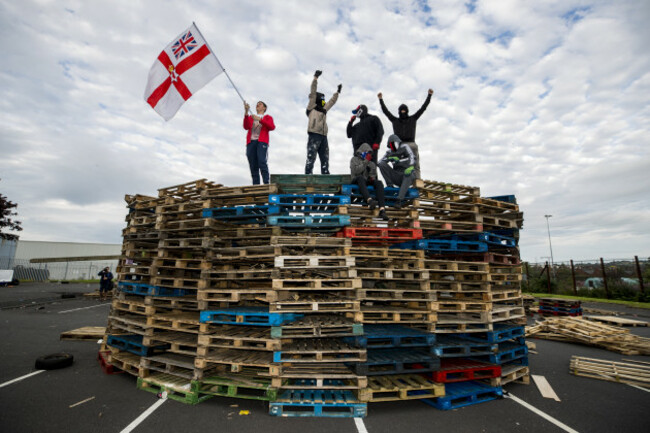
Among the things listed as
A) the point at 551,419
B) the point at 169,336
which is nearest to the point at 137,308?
the point at 169,336

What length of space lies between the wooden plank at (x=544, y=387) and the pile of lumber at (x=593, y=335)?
449 centimetres

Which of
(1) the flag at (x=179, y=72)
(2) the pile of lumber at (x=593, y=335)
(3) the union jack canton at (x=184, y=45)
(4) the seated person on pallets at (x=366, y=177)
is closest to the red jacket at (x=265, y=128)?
(1) the flag at (x=179, y=72)

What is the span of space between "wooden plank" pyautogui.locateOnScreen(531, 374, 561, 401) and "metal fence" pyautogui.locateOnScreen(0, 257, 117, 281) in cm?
5000

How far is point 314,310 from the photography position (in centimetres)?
530

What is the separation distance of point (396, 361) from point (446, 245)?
2993mm

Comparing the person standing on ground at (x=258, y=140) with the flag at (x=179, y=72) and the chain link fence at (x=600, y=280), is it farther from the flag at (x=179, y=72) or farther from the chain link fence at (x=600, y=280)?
the chain link fence at (x=600, y=280)

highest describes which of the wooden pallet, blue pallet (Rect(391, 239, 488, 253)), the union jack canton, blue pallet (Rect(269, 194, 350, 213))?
the union jack canton

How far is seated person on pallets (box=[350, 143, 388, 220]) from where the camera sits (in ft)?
20.4

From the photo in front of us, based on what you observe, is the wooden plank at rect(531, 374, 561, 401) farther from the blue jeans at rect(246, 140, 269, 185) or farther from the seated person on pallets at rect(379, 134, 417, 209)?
the blue jeans at rect(246, 140, 269, 185)

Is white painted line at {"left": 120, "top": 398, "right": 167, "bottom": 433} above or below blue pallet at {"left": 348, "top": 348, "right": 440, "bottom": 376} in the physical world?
below

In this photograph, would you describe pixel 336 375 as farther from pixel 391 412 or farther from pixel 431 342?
pixel 431 342

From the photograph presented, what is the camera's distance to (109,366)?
21.5 ft

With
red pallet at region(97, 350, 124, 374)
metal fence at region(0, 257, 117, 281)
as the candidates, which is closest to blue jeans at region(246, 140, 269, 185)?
red pallet at region(97, 350, 124, 374)

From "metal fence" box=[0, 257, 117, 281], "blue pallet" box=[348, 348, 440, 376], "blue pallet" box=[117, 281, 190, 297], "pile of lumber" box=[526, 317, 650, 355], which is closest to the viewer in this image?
"blue pallet" box=[348, 348, 440, 376]
